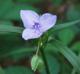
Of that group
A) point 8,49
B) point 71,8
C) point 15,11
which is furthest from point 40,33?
point 71,8

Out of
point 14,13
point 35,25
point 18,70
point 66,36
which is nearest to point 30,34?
point 35,25

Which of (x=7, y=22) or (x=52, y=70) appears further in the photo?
(x=7, y=22)

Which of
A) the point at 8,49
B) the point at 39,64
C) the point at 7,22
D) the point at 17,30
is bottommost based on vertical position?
the point at 8,49

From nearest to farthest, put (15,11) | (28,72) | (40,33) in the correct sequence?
(40,33), (28,72), (15,11)

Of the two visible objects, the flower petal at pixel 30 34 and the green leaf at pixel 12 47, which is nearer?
the flower petal at pixel 30 34

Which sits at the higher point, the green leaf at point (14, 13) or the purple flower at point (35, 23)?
the purple flower at point (35, 23)

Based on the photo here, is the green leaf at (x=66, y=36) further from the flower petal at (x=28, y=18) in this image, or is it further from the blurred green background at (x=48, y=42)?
the flower petal at (x=28, y=18)

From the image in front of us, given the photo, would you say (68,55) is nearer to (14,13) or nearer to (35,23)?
(35,23)

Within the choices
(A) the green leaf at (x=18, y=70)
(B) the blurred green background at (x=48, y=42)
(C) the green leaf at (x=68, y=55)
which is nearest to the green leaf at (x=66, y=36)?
(B) the blurred green background at (x=48, y=42)

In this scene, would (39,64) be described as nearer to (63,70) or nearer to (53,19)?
(53,19)
